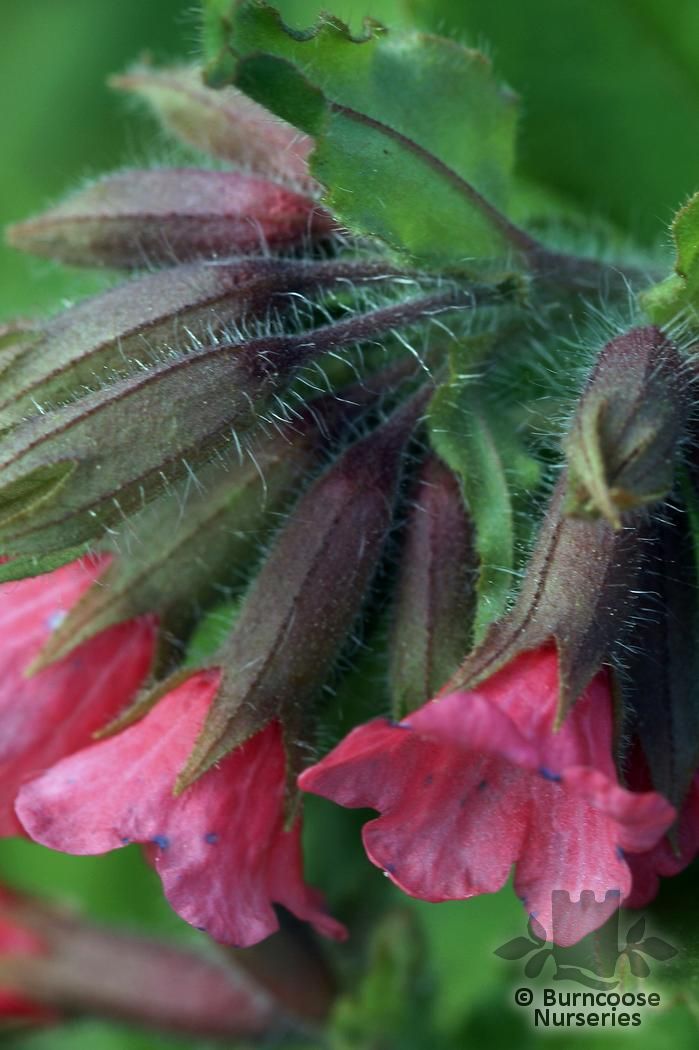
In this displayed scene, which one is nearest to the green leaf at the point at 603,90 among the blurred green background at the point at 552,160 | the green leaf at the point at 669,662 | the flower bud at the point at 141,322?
the blurred green background at the point at 552,160

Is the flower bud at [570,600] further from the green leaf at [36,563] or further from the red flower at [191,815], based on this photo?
the green leaf at [36,563]

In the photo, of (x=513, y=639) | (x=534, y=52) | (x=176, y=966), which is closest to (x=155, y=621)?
(x=513, y=639)

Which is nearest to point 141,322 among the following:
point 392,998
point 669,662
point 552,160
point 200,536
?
point 200,536

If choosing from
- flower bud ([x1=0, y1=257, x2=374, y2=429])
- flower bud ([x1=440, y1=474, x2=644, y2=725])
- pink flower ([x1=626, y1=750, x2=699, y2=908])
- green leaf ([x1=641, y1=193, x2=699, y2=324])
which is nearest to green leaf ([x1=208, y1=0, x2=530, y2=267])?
flower bud ([x1=0, y1=257, x2=374, y2=429])

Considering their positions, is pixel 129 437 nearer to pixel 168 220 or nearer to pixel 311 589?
pixel 311 589

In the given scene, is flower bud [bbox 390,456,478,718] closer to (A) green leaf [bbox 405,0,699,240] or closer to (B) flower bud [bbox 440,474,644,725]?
(B) flower bud [bbox 440,474,644,725]
